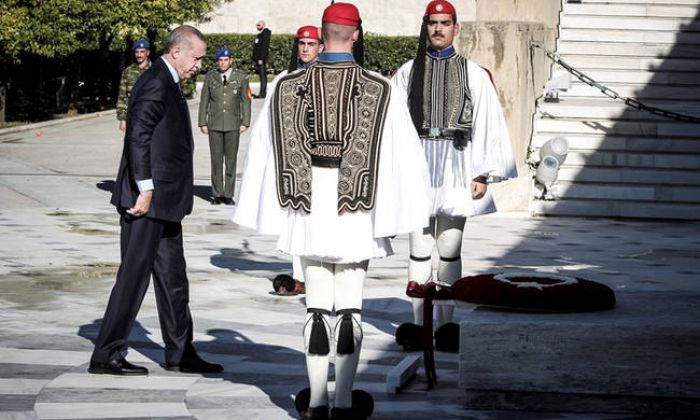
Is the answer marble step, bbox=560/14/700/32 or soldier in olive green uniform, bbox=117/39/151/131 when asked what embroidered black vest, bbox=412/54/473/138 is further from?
marble step, bbox=560/14/700/32

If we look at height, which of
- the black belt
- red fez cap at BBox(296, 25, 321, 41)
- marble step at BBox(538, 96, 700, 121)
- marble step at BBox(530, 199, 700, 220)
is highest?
red fez cap at BBox(296, 25, 321, 41)

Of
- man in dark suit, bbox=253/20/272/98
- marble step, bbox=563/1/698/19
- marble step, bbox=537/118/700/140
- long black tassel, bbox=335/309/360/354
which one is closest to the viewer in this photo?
long black tassel, bbox=335/309/360/354

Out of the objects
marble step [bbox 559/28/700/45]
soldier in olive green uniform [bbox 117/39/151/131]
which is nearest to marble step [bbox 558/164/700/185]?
marble step [bbox 559/28/700/45]

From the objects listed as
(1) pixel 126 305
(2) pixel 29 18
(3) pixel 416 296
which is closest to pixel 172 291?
(1) pixel 126 305

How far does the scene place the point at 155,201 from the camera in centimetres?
872

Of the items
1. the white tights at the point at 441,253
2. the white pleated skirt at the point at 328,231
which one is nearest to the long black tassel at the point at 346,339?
the white pleated skirt at the point at 328,231

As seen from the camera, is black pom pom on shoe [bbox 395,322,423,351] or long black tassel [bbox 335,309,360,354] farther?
black pom pom on shoe [bbox 395,322,423,351]

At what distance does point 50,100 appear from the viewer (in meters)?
32.4

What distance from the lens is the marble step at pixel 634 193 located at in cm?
1859

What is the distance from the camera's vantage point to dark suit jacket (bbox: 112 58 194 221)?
870 cm

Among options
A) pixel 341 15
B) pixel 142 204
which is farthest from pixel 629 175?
pixel 341 15

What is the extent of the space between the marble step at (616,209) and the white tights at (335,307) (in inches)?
451

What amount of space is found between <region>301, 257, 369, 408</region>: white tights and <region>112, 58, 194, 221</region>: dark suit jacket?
1.59 meters

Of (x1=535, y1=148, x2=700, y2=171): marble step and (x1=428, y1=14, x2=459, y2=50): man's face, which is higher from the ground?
(x1=428, y1=14, x2=459, y2=50): man's face
